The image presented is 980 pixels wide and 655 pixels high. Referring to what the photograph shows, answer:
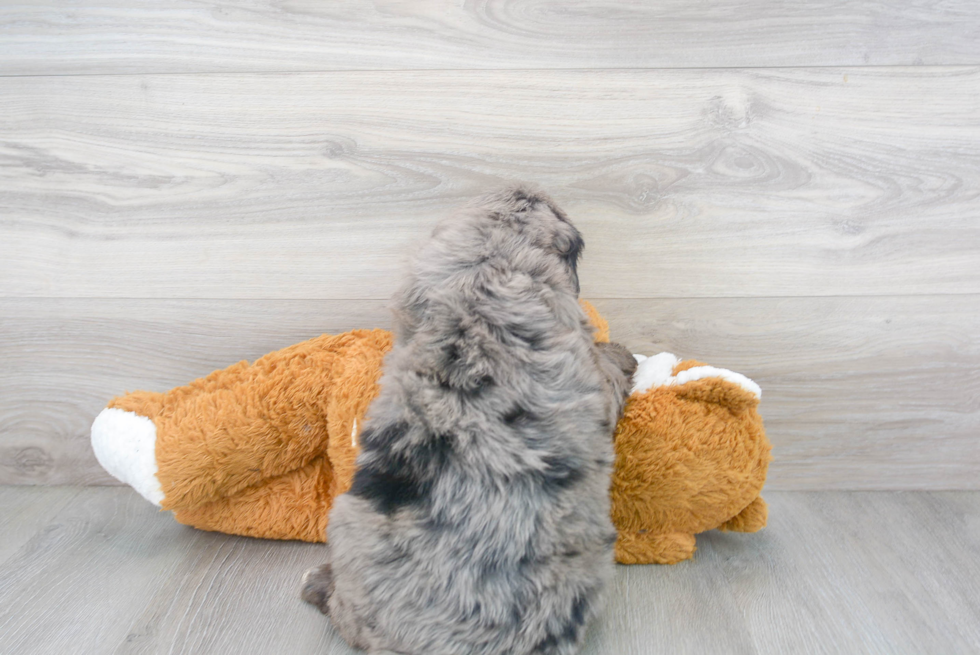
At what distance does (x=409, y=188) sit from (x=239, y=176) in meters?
0.30

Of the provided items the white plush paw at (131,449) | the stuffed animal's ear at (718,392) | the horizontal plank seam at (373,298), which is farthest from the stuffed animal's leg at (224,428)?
the stuffed animal's ear at (718,392)

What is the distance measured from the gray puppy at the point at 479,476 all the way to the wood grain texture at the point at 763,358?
39cm

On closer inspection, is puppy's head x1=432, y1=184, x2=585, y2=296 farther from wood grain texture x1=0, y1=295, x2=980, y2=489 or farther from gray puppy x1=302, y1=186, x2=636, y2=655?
wood grain texture x1=0, y1=295, x2=980, y2=489

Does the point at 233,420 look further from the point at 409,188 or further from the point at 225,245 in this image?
the point at 409,188

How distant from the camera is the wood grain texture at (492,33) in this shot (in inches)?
45.3

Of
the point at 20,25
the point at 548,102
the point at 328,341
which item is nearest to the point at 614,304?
the point at 548,102

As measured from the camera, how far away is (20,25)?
1.19 meters

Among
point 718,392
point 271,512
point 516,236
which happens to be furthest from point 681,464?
point 271,512

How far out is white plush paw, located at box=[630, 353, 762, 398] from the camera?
3.53ft

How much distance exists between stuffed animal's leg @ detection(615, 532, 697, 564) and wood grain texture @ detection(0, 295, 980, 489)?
1.07 ft

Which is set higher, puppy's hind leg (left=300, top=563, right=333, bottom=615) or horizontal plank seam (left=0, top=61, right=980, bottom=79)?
horizontal plank seam (left=0, top=61, right=980, bottom=79)

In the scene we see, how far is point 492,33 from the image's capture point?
1163 mm

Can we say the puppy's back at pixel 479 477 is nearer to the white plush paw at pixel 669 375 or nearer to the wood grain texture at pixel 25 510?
the white plush paw at pixel 669 375

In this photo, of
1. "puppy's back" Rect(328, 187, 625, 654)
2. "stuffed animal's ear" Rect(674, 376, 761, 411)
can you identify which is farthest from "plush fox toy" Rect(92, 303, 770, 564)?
"puppy's back" Rect(328, 187, 625, 654)
